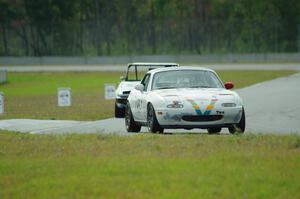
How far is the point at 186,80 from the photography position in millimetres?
19484

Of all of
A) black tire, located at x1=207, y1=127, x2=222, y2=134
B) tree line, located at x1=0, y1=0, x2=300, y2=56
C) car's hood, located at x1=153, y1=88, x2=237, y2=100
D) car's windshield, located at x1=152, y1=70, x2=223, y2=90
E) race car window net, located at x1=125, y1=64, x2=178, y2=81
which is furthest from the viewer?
tree line, located at x1=0, y1=0, x2=300, y2=56

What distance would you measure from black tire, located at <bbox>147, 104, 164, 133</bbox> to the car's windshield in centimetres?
86

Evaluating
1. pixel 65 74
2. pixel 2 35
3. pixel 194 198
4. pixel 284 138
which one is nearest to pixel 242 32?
pixel 2 35

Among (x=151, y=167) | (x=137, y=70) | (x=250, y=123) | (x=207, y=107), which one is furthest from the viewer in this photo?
(x=137, y=70)

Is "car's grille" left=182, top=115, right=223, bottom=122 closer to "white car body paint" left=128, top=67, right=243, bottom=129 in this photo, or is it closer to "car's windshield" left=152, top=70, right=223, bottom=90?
"white car body paint" left=128, top=67, right=243, bottom=129

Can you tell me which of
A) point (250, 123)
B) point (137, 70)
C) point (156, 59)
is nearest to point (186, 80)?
point (250, 123)

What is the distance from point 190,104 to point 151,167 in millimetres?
5740

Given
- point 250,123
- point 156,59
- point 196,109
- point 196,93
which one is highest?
point 196,93

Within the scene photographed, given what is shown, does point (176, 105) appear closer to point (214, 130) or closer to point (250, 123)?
point (214, 130)

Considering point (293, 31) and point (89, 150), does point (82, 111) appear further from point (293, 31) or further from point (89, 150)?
point (293, 31)

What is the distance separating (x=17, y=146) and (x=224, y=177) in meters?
5.22

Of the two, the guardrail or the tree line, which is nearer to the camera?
the guardrail

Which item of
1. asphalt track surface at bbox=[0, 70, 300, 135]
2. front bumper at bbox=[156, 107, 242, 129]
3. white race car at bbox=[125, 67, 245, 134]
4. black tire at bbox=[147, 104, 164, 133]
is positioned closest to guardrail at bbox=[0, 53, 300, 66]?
asphalt track surface at bbox=[0, 70, 300, 135]

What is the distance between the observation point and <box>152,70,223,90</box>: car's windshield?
63.7 ft
